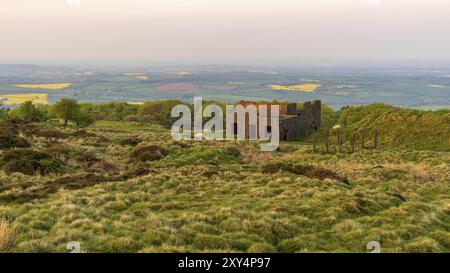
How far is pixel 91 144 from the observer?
137 ft

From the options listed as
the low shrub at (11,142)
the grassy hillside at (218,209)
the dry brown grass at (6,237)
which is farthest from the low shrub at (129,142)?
the dry brown grass at (6,237)

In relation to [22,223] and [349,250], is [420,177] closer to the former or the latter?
[349,250]

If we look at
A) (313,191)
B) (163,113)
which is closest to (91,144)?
(313,191)

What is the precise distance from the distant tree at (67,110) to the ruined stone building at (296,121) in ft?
89.9

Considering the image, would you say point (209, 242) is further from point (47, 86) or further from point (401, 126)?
point (47, 86)

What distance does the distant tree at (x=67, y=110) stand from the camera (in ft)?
218

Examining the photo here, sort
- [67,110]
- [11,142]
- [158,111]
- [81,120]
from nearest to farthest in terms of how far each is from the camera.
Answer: [11,142] < [67,110] < [81,120] < [158,111]

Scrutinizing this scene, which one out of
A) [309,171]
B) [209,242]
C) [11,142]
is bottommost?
[309,171]

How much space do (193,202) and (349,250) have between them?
710 cm

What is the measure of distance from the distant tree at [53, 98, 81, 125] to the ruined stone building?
27.4m

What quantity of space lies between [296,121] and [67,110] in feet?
124

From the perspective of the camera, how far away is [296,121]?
63.6m

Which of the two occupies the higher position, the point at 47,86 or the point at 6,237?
the point at 6,237

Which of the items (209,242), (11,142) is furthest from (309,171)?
(11,142)
